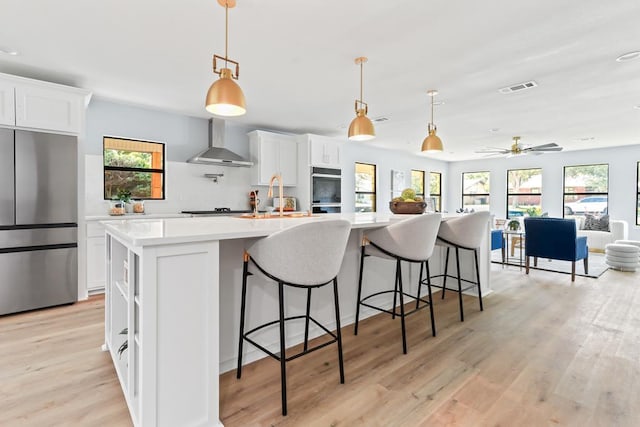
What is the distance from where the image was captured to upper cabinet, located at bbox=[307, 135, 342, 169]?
572 centimetres

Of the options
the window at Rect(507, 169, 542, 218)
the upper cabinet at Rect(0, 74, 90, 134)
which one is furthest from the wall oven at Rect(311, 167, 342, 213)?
the window at Rect(507, 169, 542, 218)

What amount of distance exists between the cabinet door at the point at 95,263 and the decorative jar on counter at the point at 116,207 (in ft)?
1.47

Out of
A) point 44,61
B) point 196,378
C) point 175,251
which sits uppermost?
point 44,61

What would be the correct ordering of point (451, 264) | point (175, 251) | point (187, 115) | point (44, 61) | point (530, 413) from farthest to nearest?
point (187, 115) < point (451, 264) < point (44, 61) < point (530, 413) < point (175, 251)

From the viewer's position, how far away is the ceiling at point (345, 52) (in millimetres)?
2242

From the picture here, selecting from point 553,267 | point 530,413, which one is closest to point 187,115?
point 530,413

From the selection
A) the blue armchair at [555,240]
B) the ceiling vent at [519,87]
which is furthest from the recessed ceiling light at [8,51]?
the blue armchair at [555,240]

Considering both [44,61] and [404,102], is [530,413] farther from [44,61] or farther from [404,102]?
[44,61]

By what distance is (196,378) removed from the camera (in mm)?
1455

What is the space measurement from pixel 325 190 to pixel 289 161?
2.67 feet

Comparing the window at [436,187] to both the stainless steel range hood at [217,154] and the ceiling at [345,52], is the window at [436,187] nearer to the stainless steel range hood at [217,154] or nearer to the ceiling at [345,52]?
the ceiling at [345,52]

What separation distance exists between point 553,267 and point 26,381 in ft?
20.7

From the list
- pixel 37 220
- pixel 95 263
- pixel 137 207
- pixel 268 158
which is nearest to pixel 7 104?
pixel 37 220

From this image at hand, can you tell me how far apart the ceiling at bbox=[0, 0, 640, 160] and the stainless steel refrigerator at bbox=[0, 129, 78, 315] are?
0.78m
